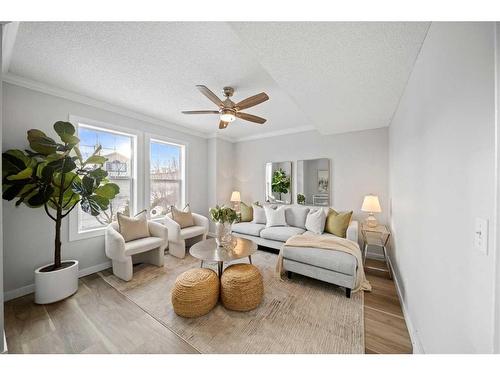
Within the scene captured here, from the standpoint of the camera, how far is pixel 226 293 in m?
1.83

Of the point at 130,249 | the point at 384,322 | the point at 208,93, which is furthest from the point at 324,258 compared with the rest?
the point at 130,249

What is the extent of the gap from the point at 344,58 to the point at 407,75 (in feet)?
2.39

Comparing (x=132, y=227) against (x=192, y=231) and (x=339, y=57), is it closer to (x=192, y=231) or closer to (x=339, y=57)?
(x=192, y=231)

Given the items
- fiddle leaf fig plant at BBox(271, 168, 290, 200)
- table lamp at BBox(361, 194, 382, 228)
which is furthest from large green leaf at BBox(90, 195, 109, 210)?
A: table lamp at BBox(361, 194, 382, 228)

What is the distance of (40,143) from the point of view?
6.45 ft

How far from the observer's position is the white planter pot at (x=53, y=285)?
1.90 metres

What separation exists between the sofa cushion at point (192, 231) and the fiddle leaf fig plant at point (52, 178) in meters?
1.34

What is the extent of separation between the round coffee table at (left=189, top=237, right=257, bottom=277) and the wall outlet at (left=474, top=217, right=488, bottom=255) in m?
1.77

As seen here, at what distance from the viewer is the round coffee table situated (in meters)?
2.00

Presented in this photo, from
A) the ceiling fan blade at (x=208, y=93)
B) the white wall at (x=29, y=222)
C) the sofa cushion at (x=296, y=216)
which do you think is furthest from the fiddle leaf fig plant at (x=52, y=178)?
the sofa cushion at (x=296, y=216)

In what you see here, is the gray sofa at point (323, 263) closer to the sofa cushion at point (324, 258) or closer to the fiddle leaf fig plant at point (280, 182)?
the sofa cushion at point (324, 258)

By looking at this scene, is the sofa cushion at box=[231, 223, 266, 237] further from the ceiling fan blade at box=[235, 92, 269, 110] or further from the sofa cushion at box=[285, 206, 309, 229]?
the ceiling fan blade at box=[235, 92, 269, 110]
